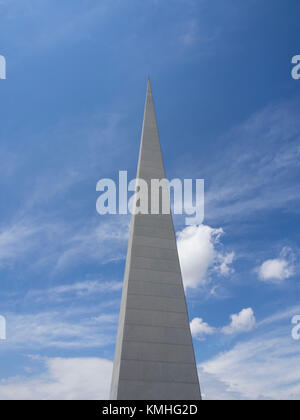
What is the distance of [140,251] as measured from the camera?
1778 centimetres

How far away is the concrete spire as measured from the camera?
1441 cm

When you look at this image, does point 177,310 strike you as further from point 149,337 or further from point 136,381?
point 136,381

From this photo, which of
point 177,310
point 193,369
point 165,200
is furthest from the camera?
point 165,200

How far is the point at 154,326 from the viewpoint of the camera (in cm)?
1576

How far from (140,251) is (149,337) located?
437 centimetres

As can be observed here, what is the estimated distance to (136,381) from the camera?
46.8 feet

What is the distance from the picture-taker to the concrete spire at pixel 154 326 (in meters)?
14.4
